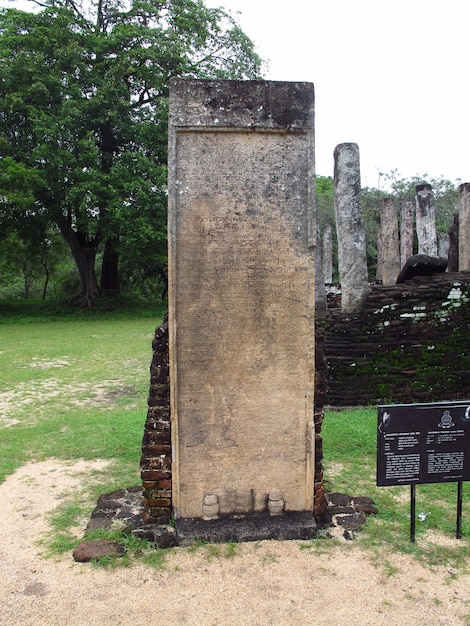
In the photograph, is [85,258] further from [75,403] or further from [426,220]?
[75,403]

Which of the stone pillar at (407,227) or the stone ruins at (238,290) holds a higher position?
the stone pillar at (407,227)

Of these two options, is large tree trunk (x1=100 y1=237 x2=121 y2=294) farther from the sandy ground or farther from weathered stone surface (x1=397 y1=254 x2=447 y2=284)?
the sandy ground

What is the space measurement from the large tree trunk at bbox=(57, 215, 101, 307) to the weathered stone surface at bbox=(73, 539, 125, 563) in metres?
17.1

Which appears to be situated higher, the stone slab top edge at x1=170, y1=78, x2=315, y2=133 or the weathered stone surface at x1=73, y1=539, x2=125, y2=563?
the stone slab top edge at x1=170, y1=78, x2=315, y2=133

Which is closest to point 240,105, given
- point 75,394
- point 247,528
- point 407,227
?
point 247,528

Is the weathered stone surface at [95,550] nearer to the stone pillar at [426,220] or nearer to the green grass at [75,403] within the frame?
the green grass at [75,403]

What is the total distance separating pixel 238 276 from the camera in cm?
384

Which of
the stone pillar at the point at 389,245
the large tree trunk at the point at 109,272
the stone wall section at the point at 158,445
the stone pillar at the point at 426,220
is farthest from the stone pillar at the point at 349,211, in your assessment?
the large tree trunk at the point at 109,272

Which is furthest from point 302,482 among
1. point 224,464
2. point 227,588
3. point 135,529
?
point 135,529

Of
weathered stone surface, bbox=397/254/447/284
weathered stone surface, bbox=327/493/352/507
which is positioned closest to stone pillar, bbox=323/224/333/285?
weathered stone surface, bbox=397/254/447/284

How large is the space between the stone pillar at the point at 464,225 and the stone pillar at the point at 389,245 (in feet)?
14.2

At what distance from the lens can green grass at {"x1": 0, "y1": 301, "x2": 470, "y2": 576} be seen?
3.81 m

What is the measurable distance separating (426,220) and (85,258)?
12.6m

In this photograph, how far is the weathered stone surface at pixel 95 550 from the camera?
3.62 meters
